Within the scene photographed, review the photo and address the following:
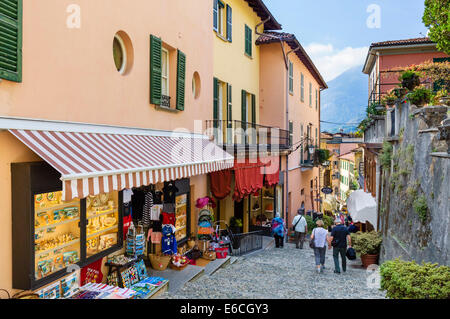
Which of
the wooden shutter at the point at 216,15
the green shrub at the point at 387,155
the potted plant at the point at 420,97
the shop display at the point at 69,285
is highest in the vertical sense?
the wooden shutter at the point at 216,15

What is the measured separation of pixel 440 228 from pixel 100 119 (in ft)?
20.2

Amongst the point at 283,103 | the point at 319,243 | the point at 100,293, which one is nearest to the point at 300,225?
the point at 319,243

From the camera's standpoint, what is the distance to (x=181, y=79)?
31.7 ft

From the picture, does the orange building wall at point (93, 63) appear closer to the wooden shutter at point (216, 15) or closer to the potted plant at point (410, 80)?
the wooden shutter at point (216, 15)

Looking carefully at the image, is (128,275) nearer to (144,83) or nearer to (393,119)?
(144,83)

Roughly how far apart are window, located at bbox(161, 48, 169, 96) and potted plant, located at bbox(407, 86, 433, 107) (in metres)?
6.36

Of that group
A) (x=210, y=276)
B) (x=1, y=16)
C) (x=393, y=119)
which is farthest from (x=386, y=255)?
(x=1, y=16)

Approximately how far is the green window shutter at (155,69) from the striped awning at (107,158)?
0.89 m

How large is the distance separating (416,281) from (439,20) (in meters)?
9.27

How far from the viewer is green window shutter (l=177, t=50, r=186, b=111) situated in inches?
375

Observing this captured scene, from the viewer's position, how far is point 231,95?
574 inches

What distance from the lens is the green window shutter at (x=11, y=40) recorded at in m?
4.44

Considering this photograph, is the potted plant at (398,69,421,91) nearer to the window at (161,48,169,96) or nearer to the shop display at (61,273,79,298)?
the window at (161,48,169,96)

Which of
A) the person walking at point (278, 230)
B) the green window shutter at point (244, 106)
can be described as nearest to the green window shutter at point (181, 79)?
the green window shutter at point (244, 106)
